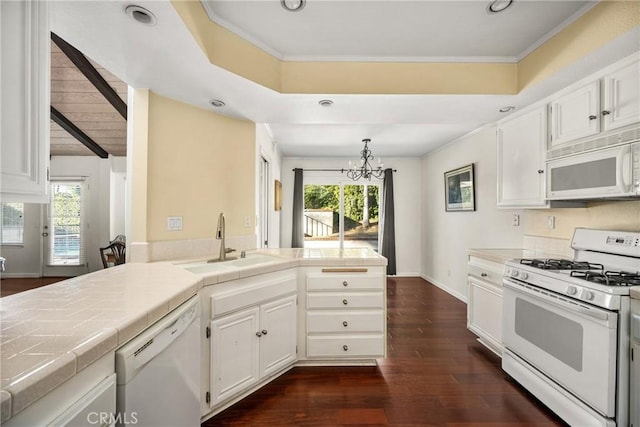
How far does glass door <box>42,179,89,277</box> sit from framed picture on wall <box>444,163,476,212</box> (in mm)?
6684

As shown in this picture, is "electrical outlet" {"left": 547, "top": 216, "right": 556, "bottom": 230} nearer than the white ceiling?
No

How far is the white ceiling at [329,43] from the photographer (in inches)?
59.3

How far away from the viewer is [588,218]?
7.62ft

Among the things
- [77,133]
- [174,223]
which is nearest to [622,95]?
[174,223]

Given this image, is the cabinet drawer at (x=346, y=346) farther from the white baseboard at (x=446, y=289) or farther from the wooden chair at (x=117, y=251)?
the wooden chair at (x=117, y=251)

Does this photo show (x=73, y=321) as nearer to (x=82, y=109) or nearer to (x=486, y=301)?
(x=486, y=301)

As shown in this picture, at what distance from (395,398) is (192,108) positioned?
2.72 m

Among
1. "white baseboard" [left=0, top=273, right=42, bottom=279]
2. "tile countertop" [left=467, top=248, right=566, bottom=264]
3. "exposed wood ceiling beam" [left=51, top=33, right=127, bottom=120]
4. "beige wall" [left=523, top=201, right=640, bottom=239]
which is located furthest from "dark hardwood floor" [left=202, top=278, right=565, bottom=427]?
"white baseboard" [left=0, top=273, right=42, bottom=279]

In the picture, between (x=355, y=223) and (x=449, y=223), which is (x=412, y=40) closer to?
(x=449, y=223)

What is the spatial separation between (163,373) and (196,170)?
1685 mm

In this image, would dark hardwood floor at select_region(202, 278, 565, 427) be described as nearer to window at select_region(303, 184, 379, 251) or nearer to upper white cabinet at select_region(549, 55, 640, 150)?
upper white cabinet at select_region(549, 55, 640, 150)

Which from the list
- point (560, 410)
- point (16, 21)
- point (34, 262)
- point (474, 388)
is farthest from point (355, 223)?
point (34, 262)

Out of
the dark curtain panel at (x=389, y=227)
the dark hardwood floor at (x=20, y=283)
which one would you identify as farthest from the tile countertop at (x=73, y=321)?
the dark hardwood floor at (x=20, y=283)

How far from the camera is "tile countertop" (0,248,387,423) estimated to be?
657 mm
